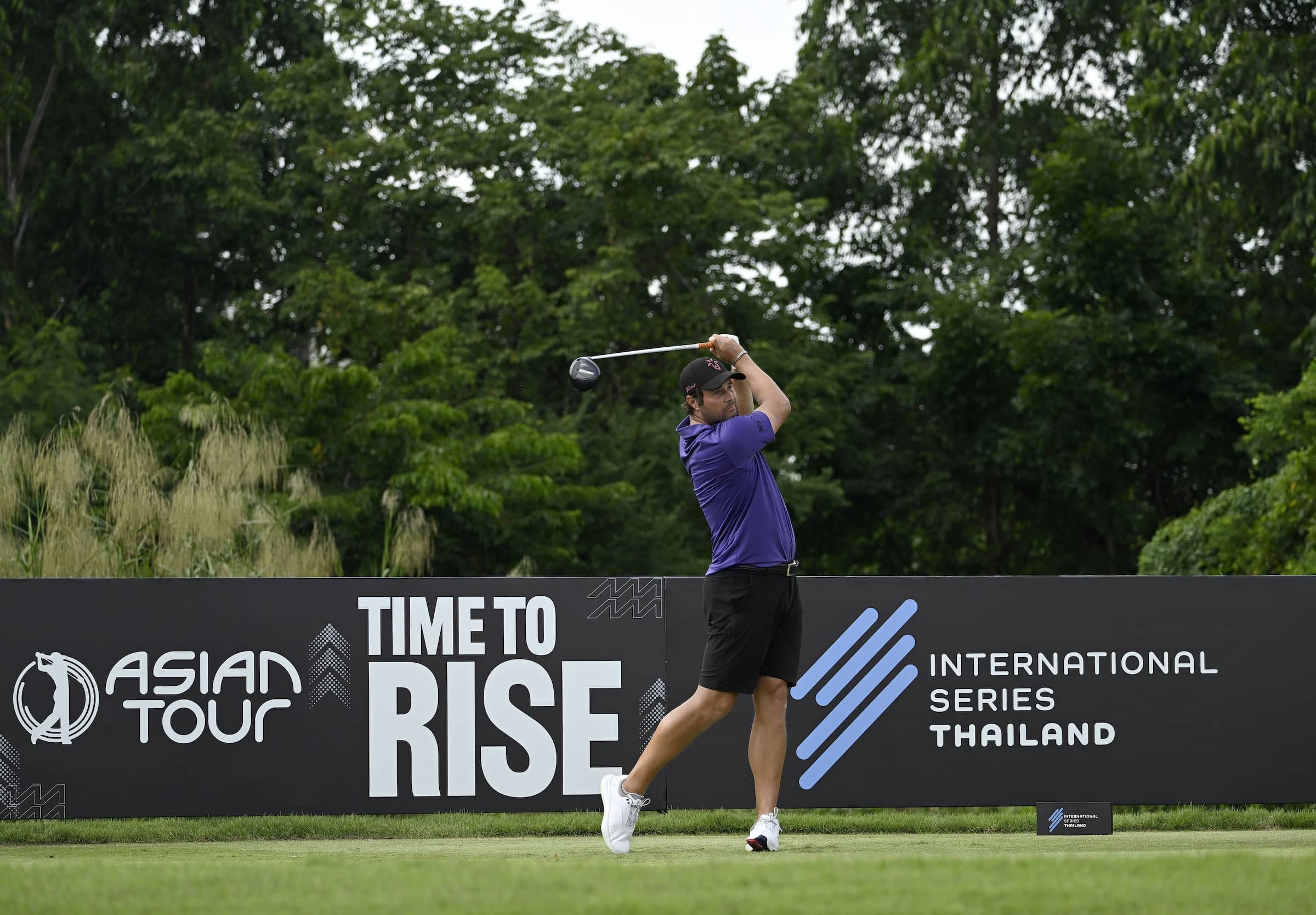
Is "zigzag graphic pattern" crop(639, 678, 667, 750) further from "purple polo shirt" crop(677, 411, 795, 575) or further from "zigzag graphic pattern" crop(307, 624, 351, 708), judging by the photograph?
"purple polo shirt" crop(677, 411, 795, 575)

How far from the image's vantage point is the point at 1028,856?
15.7ft

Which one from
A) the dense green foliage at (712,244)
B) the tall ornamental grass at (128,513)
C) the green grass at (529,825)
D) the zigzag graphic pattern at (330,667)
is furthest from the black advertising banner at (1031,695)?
Answer: the dense green foliage at (712,244)

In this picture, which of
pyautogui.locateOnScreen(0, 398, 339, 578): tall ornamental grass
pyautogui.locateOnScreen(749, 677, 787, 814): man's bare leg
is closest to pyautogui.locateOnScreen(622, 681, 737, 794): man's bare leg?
pyautogui.locateOnScreen(749, 677, 787, 814): man's bare leg

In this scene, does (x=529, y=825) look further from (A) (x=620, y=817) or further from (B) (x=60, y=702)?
(B) (x=60, y=702)

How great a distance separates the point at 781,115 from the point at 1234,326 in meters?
8.95

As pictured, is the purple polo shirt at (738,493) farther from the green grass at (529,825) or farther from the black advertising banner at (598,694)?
the green grass at (529,825)

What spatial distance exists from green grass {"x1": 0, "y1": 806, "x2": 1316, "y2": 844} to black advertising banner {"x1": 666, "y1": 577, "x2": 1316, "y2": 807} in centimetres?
16

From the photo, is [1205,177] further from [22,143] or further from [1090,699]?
[22,143]

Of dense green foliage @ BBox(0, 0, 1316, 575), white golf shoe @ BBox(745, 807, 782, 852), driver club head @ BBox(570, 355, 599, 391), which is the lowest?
white golf shoe @ BBox(745, 807, 782, 852)

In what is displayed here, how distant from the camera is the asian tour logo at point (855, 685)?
7.08 m

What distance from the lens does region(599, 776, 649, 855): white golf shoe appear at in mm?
5508

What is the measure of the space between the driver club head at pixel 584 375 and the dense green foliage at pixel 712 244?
12834 mm

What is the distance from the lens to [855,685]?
714 centimetres

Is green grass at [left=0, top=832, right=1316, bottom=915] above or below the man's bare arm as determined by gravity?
below
